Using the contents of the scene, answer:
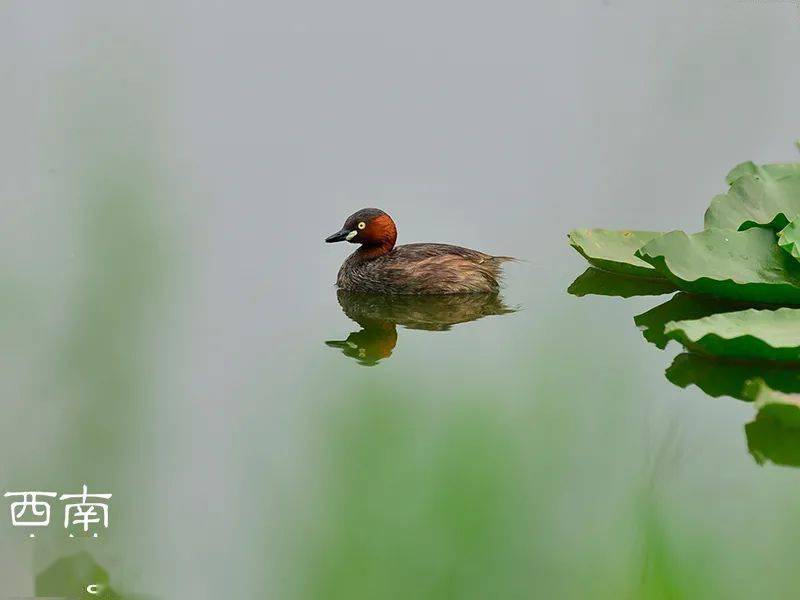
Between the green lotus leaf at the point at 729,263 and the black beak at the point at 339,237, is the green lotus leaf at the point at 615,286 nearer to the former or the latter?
the green lotus leaf at the point at 729,263

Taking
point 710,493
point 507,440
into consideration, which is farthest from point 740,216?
point 507,440

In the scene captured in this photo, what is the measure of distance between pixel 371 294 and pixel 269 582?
4004 mm

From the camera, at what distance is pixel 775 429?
360 centimetres

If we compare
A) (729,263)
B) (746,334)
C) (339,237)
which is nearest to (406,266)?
(339,237)

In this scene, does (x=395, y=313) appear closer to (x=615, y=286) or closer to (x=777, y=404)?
(x=615, y=286)

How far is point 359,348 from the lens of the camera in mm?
4590

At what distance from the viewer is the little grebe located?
5.34 metres

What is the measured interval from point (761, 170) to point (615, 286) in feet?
2.76

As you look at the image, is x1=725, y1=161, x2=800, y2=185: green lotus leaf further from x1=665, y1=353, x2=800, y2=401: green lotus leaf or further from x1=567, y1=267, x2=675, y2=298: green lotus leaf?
x1=665, y1=353, x2=800, y2=401: green lotus leaf

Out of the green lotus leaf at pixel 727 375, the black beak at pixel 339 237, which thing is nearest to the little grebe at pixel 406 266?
the black beak at pixel 339 237

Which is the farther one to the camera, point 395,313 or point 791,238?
point 395,313

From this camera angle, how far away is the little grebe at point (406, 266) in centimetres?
534

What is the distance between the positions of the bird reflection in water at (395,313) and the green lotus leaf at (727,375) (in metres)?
1.06

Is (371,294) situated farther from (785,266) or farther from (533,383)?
(533,383)
